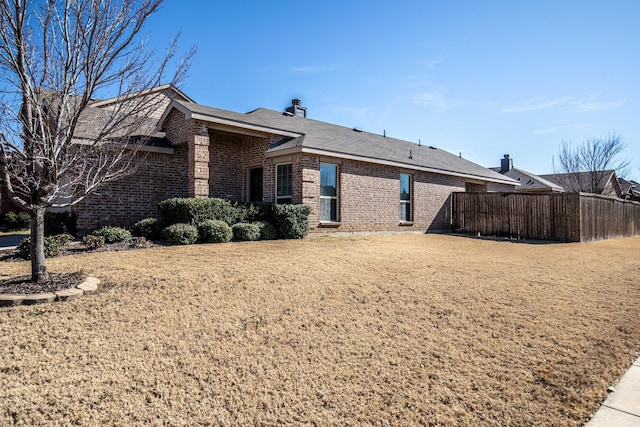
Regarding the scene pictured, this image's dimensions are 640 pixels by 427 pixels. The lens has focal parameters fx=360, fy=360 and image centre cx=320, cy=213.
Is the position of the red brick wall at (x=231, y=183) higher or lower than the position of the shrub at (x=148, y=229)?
higher

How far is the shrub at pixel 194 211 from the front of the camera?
1001 centimetres

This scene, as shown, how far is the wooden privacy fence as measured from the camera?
14.0 metres

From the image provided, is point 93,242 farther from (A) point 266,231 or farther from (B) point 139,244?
(A) point 266,231

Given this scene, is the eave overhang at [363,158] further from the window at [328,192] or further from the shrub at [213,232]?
the shrub at [213,232]

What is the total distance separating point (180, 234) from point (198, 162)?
9.88 feet

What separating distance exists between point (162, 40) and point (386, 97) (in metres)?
7.91

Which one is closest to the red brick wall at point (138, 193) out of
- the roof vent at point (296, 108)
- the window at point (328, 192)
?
the window at point (328, 192)

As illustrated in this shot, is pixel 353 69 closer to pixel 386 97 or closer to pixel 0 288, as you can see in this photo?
pixel 386 97

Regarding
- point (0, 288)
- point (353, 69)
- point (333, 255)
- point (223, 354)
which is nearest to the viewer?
point (223, 354)

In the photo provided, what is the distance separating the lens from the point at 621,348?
3.93m

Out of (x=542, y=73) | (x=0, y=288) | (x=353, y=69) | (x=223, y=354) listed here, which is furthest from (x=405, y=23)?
(x=0, y=288)

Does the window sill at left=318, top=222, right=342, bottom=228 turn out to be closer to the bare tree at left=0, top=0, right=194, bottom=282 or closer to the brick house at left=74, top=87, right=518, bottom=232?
the brick house at left=74, top=87, right=518, bottom=232

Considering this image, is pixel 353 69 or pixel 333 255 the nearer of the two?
pixel 333 255

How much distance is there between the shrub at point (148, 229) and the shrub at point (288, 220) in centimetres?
329
